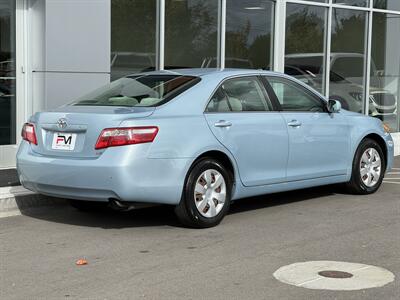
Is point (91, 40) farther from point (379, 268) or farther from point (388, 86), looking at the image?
point (388, 86)

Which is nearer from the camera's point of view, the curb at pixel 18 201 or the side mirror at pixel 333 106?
the curb at pixel 18 201

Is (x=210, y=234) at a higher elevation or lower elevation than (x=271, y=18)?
lower

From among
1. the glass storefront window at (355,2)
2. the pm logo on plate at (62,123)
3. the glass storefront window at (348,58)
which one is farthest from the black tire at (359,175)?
the glass storefront window at (355,2)

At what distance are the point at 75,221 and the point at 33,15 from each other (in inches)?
166

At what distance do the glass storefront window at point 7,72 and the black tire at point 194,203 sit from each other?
4564 mm

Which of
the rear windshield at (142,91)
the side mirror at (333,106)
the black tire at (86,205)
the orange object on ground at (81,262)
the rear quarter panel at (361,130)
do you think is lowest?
the orange object on ground at (81,262)

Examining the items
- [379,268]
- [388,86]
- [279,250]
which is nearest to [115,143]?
[279,250]

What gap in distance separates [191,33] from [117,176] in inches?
242

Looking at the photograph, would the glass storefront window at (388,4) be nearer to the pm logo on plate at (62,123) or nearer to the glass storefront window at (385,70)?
the glass storefront window at (385,70)

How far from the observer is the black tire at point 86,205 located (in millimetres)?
7379

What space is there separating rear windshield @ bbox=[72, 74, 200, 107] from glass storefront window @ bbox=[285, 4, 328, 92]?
639 centimetres

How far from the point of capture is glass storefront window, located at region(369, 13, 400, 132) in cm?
1495

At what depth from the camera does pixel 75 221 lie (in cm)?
709

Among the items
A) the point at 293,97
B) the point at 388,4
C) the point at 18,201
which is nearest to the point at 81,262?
the point at 18,201
